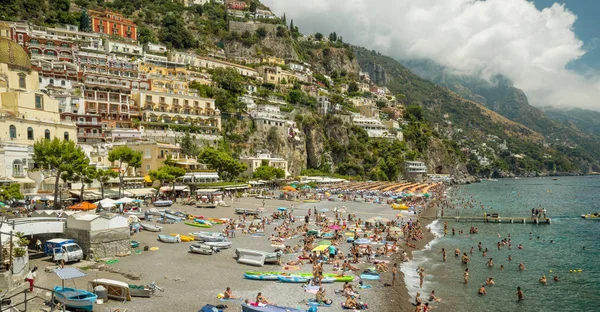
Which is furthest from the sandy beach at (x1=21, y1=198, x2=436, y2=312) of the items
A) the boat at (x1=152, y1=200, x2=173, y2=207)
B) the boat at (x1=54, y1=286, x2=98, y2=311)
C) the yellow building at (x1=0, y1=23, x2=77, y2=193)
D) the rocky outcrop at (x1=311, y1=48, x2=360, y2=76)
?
the rocky outcrop at (x1=311, y1=48, x2=360, y2=76)

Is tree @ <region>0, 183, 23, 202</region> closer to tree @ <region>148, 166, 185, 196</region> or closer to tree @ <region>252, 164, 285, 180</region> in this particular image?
tree @ <region>148, 166, 185, 196</region>

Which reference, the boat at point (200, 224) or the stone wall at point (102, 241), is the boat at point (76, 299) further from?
the boat at point (200, 224)

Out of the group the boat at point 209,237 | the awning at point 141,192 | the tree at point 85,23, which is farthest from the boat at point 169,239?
the tree at point 85,23

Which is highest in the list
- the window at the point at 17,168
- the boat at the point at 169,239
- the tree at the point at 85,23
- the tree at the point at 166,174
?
the tree at the point at 85,23

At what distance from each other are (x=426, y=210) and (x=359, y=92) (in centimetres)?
8328

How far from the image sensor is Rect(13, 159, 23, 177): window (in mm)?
30513

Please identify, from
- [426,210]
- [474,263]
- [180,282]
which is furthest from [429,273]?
[426,210]

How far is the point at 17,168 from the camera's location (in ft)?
101

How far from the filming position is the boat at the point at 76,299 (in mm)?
12750

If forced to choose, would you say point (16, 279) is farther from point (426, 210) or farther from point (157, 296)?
point (426, 210)

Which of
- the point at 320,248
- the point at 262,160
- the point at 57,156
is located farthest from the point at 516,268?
the point at 262,160

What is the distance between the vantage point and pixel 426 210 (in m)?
49.7

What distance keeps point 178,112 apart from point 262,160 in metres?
15.2

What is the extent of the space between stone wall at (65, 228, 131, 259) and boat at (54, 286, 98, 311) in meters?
6.06
